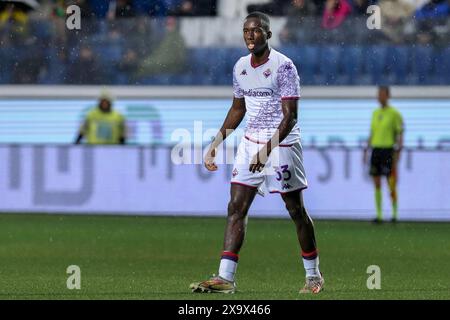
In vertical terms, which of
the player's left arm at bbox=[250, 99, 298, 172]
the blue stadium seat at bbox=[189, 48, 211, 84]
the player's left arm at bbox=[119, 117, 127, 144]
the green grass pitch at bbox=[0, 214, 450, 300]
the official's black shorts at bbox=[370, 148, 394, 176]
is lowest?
the green grass pitch at bbox=[0, 214, 450, 300]

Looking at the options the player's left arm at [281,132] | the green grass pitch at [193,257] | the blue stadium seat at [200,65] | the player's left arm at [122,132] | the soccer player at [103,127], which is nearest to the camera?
the player's left arm at [281,132]

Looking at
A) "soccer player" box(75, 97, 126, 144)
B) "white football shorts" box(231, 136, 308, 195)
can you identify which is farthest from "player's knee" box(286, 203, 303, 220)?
"soccer player" box(75, 97, 126, 144)

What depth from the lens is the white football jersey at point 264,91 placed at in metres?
10.3

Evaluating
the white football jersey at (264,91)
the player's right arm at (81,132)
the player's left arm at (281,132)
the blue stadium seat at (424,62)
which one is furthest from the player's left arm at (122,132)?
the player's left arm at (281,132)

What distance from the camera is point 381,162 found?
19.8m

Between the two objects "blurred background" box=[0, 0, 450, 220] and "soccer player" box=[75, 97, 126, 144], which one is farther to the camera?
"blurred background" box=[0, 0, 450, 220]

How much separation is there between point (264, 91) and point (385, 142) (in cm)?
1003

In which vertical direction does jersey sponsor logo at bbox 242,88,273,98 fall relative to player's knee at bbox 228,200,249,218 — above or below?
above

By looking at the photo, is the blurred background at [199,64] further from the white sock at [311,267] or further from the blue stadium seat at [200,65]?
the white sock at [311,267]

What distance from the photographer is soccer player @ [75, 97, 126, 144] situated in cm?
2200

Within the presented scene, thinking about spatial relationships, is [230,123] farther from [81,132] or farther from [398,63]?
[398,63]

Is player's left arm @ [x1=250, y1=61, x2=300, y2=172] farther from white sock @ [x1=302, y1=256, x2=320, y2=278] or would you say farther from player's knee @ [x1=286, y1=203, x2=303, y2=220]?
white sock @ [x1=302, y1=256, x2=320, y2=278]

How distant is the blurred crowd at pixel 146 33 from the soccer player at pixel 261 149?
1264 centimetres

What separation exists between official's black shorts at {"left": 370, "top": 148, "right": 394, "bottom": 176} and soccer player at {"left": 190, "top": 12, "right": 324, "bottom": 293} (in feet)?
30.7
